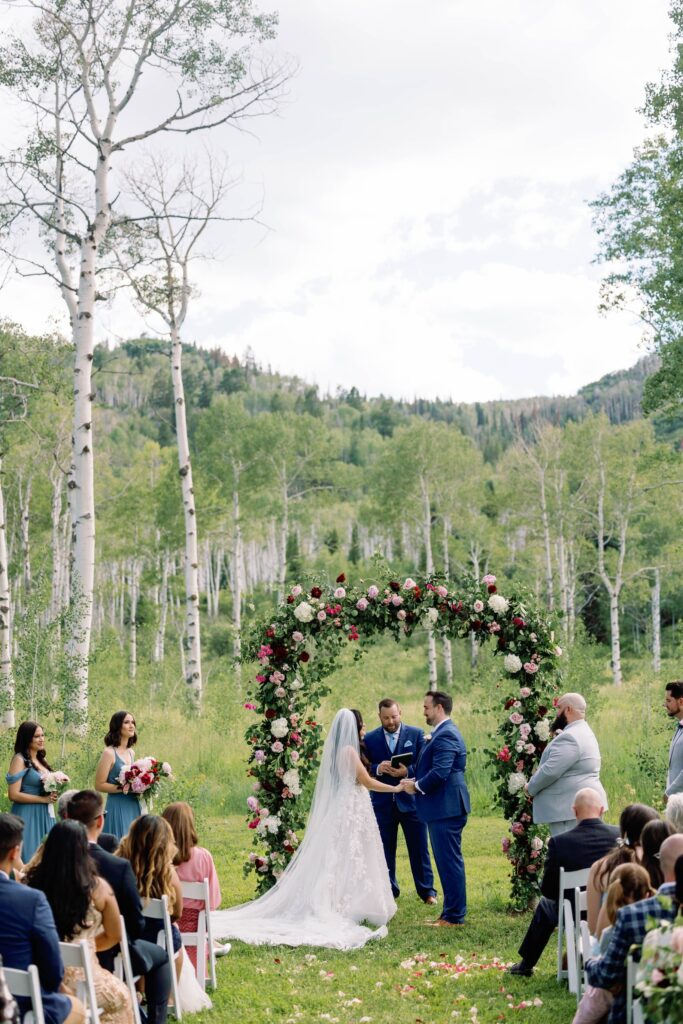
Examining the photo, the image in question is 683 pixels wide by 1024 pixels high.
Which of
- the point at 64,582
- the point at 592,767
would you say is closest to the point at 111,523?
the point at 64,582

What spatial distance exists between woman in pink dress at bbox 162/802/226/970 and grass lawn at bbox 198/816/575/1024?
489 mm

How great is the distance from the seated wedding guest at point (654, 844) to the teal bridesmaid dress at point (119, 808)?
4318mm

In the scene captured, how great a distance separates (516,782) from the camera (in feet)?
30.6

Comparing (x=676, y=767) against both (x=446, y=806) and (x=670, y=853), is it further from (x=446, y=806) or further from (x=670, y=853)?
(x=670, y=853)

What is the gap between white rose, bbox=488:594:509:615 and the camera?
381 inches

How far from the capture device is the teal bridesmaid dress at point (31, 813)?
27.0 feet

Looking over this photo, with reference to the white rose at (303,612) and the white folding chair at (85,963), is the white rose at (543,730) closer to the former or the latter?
the white rose at (303,612)

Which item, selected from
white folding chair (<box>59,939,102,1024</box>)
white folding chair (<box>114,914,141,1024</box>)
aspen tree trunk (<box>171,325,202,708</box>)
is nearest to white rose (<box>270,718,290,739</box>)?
white folding chair (<box>114,914,141,1024</box>)

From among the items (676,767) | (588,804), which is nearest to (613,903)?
(588,804)

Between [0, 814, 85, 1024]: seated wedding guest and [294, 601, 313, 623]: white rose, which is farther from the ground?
[294, 601, 313, 623]: white rose

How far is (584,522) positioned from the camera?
36.1m

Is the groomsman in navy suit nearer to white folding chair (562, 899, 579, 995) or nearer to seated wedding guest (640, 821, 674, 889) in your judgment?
white folding chair (562, 899, 579, 995)

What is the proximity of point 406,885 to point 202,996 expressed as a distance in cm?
433

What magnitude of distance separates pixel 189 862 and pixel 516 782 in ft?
11.2
